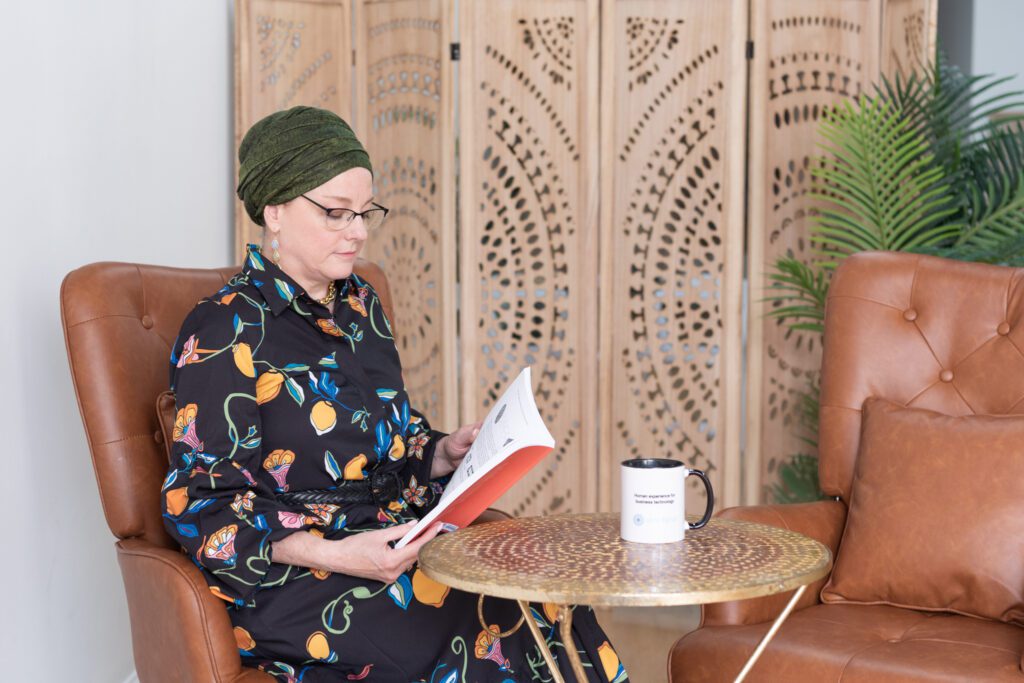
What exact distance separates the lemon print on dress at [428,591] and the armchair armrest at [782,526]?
0.46 meters

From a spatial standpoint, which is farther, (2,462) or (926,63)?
(926,63)

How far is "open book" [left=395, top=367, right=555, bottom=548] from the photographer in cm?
140

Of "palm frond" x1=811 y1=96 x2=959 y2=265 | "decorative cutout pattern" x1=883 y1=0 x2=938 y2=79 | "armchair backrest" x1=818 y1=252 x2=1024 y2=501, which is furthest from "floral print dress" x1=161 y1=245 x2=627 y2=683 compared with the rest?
"decorative cutout pattern" x1=883 y1=0 x2=938 y2=79

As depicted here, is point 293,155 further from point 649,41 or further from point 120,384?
point 649,41

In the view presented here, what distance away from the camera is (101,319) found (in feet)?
5.82

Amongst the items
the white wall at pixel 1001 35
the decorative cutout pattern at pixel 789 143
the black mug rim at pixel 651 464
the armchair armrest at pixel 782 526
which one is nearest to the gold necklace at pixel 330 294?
the black mug rim at pixel 651 464

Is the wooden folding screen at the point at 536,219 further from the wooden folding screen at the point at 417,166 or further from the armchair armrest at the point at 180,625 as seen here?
the armchair armrest at the point at 180,625

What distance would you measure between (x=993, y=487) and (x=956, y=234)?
4.00 feet

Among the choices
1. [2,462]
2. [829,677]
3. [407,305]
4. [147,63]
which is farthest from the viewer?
[407,305]

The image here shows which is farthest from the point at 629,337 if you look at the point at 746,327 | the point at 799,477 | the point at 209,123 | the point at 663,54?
the point at 209,123

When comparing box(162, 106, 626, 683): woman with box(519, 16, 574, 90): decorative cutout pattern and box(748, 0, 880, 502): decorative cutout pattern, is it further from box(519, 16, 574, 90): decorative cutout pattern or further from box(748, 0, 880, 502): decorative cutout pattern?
box(748, 0, 880, 502): decorative cutout pattern

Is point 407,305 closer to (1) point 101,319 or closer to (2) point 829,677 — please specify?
(1) point 101,319

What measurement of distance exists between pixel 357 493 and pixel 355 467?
0.05 m

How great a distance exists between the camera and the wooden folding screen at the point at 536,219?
318cm
